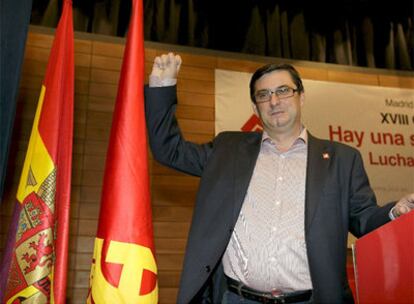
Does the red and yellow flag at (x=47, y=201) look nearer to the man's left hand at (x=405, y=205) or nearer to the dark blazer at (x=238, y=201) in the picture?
the dark blazer at (x=238, y=201)

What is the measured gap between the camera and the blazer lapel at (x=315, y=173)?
181cm

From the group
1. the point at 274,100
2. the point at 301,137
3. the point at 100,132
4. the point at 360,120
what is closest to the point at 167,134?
the point at 274,100

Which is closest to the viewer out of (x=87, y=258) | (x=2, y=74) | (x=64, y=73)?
(x=2, y=74)

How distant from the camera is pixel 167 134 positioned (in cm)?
195

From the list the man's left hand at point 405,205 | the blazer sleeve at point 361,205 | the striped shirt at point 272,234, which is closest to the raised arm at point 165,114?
the striped shirt at point 272,234

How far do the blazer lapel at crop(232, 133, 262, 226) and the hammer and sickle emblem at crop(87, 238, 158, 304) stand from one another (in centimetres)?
37

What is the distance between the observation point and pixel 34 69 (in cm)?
382

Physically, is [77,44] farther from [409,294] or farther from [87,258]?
[409,294]

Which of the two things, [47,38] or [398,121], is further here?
[398,121]

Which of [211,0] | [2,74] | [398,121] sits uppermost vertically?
[211,0]

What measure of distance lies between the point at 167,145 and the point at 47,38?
97.0 inches

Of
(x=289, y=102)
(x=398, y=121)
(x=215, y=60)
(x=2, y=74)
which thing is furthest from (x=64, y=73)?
(x=398, y=121)

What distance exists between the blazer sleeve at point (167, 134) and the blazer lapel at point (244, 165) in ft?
0.56

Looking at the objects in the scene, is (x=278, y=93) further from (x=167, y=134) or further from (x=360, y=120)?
(x=360, y=120)
